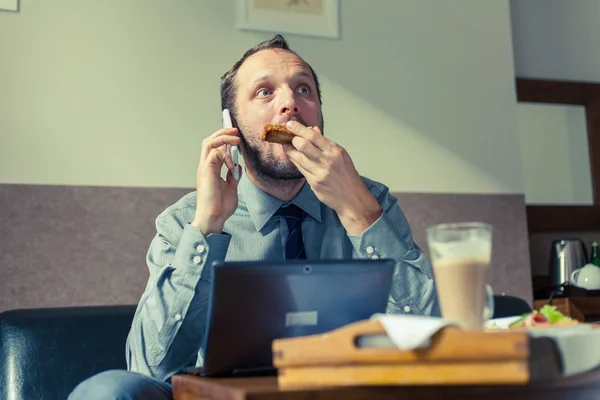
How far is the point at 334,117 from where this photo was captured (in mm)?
3082

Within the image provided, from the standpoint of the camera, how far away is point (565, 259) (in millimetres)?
3312

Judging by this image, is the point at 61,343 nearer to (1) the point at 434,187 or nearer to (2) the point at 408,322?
(2) the point at 408,322

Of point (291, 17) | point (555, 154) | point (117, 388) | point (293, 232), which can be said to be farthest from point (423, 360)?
point (555, 154)

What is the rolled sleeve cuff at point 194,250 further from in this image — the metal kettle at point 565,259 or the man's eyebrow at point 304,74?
the metal kettle at point 565,259

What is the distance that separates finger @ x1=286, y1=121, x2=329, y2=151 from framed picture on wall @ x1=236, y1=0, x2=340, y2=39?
1.43 meters

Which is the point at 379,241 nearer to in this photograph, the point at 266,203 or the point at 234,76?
the point at 266,203

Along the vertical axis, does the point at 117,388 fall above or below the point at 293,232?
below

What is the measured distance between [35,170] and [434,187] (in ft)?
5.03

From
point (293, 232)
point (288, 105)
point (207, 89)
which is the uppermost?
point (207, 89)

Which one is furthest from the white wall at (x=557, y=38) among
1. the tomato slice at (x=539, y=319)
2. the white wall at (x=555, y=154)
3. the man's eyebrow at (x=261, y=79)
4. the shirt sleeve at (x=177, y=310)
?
the tomato slice at (x=539, y=319)

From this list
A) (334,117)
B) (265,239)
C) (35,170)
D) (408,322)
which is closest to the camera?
(408,322)

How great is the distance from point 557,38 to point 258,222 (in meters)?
2.47

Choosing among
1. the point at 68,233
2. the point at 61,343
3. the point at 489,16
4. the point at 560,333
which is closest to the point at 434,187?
the point at 489,16

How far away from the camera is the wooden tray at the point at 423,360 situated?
769mm
